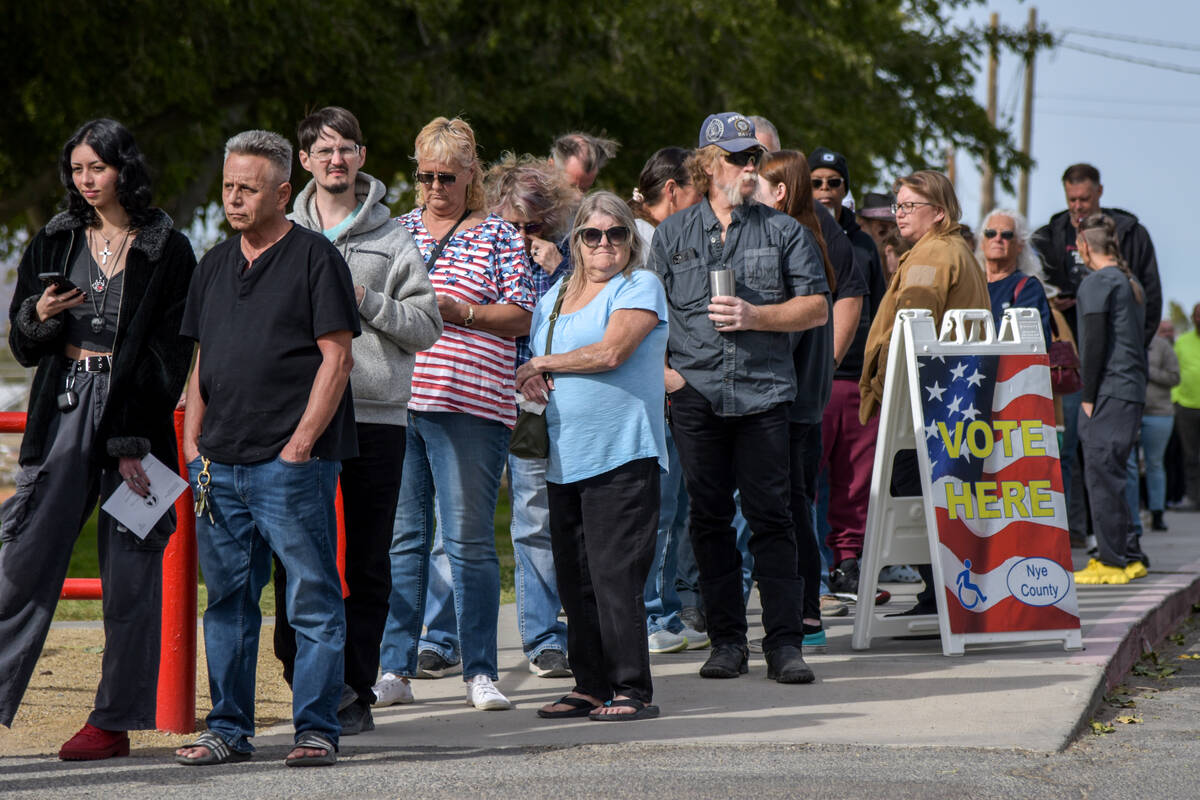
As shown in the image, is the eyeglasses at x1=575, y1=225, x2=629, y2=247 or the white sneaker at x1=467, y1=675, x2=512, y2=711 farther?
the white sneaker at x1=467, y1=675, x2=512, y2=711

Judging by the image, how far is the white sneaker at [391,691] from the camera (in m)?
5.70

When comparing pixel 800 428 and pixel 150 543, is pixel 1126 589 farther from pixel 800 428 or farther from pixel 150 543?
pixel 150 543

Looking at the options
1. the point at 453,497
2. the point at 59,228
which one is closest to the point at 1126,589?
the point at 453,497

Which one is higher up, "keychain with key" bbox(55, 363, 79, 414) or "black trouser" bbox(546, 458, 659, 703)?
"keychain with key" bbox(55, 363, 79, 414)

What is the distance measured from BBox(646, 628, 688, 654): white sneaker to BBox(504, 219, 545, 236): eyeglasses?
6.23ft

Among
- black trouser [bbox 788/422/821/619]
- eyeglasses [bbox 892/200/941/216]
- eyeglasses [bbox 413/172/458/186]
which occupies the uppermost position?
eyeglasses [bbox 892/200/941/216]

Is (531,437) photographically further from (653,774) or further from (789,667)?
(789,667)

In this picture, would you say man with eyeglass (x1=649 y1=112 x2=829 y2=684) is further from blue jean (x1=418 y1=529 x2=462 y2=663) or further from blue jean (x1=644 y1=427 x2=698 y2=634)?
blue jean (x1=418 y1=529 x2=462 y2=663)

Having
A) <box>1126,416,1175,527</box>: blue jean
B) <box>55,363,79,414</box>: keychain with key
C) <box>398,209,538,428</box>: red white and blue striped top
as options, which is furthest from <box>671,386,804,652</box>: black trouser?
<box>1126,416,1175,527</box>: blue jean

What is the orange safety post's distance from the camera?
5.28 metres

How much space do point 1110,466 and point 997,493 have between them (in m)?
2.73

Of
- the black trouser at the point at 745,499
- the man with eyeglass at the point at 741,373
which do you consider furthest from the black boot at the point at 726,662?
the black trouser at the point at 745,499

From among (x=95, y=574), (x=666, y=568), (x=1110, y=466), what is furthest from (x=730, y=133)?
(x=95, y=574)

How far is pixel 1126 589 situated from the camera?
Result: 8.88 metres
